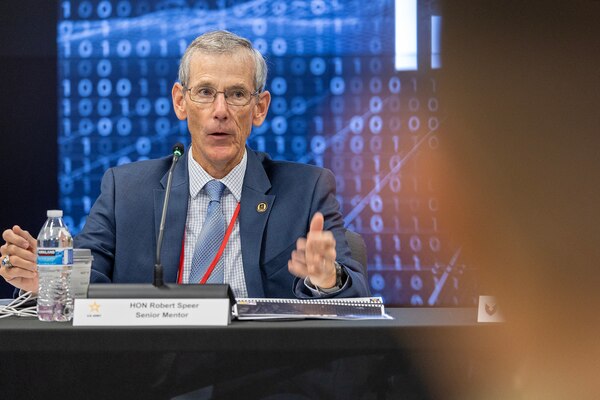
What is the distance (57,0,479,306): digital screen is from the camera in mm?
3768

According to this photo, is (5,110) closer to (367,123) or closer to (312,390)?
(367,123)

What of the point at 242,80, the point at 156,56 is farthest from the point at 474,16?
the point at 242,80

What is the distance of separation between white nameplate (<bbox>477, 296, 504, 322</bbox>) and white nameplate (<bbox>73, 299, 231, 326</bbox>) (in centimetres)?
49

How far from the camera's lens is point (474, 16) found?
3.69m

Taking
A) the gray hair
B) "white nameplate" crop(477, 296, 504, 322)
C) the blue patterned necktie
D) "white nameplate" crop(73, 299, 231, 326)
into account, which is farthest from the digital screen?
"white nameplate" crop(73, 299, 231, 326)

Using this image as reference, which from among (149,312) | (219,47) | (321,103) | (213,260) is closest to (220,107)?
(219,47)

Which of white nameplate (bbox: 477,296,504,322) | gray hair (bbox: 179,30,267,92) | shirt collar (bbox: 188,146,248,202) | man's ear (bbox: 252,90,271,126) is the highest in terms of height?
gray hair (bbox: 179,30,267,92)

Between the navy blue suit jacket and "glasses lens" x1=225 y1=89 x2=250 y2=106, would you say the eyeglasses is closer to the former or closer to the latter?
"glasses lens" x1=225 y1=89 x2=250 y2=106

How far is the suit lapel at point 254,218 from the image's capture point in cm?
218

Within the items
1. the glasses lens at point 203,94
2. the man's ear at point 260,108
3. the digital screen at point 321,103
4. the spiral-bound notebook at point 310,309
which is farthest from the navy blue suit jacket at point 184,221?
the digital screen at point 321,103

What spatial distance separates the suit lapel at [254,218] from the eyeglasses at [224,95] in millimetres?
198

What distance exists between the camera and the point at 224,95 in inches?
89.1

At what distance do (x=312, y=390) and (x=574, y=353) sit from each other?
47cm

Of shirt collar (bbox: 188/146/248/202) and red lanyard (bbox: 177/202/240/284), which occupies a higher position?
shirt collar (bbox: 188/146/248/202)
